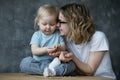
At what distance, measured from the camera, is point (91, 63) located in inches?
103

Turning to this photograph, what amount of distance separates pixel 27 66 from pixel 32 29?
30.7 inches

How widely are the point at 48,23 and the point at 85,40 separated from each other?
0.30 m

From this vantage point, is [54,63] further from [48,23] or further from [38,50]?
[48,23]

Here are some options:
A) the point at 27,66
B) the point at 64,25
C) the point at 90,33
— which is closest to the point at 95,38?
the point at 90,33

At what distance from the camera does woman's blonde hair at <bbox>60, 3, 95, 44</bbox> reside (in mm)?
2639

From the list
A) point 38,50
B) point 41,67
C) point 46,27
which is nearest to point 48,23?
point 46,27

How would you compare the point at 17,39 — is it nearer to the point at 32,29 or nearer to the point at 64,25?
the point at 32,29

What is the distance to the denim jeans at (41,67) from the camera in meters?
2.48

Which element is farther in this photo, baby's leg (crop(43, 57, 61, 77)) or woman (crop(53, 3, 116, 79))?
woman (crop(53, 3, 116, 79))

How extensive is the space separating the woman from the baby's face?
0.06m

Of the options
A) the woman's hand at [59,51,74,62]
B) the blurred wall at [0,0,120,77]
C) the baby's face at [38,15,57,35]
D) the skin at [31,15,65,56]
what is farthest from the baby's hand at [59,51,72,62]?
the blurred wall at [0,0,120,77]

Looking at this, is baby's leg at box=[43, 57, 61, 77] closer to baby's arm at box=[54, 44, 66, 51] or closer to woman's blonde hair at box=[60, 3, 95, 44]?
baby's arm at box=[54, 44, 66, 51]

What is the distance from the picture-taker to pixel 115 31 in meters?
3.31

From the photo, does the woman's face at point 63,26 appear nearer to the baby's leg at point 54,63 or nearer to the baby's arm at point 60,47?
the baby's arm at point 60,47
